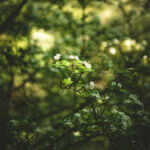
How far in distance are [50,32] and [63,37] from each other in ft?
1.14

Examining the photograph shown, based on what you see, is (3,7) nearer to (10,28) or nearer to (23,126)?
(10,28)

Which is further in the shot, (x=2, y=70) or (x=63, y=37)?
(x=63, y=37)

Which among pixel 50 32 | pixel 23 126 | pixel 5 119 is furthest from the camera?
pixel 50 32

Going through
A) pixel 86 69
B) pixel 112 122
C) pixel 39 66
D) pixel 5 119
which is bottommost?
pixel 112 122

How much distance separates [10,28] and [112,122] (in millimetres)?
2798

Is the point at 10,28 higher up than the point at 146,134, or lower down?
higher up

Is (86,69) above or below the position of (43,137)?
above

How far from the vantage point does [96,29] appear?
12.6ft

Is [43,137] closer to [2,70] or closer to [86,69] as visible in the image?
[86,69]

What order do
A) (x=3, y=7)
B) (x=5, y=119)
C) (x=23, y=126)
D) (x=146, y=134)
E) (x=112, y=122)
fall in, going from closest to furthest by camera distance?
(x=112, y=122) → (x=23, y=126) → (x=146, y=134) → (x=3, y=7) → (x=5, y=119)

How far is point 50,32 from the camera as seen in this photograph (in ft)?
13.5

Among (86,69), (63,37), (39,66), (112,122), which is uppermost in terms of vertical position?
(63,37)

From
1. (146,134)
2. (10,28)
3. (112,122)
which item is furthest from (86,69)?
(10,28)

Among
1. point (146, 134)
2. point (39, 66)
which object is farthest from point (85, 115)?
point (39, 66)
